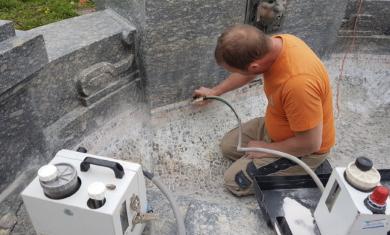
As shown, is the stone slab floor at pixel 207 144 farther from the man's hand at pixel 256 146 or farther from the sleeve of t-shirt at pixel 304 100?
the sleeve of t-shirt at pixel 304 100

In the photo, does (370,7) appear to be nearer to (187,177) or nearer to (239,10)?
(239,10)

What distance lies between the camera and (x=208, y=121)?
10.2 ft

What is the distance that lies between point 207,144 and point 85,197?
62.6 inches

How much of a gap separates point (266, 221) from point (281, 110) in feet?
2.29

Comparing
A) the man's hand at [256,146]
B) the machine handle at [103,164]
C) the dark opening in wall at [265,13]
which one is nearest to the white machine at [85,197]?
the machine handle at [103,164]

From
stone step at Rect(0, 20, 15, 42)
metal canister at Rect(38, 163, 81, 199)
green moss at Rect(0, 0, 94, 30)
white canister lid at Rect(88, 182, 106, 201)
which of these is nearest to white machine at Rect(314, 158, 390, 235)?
white canister lid at Rect(88, 182, 106, 201)

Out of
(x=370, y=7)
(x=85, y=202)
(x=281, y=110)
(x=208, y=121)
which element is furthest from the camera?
(x=370, y=7)

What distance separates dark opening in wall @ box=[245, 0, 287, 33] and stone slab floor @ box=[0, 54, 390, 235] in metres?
0.60

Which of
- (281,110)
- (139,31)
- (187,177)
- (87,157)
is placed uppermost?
(139,31)

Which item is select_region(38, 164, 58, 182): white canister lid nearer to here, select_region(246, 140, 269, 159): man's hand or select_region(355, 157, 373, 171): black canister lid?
select_region(355, 157, 373, 171): black canister lid

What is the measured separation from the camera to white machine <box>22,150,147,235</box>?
147 cm

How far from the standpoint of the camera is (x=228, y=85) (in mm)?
2814

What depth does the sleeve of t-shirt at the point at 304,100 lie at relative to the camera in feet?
6.64

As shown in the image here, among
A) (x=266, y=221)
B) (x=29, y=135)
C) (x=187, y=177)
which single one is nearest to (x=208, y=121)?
(x=187, y=177)
